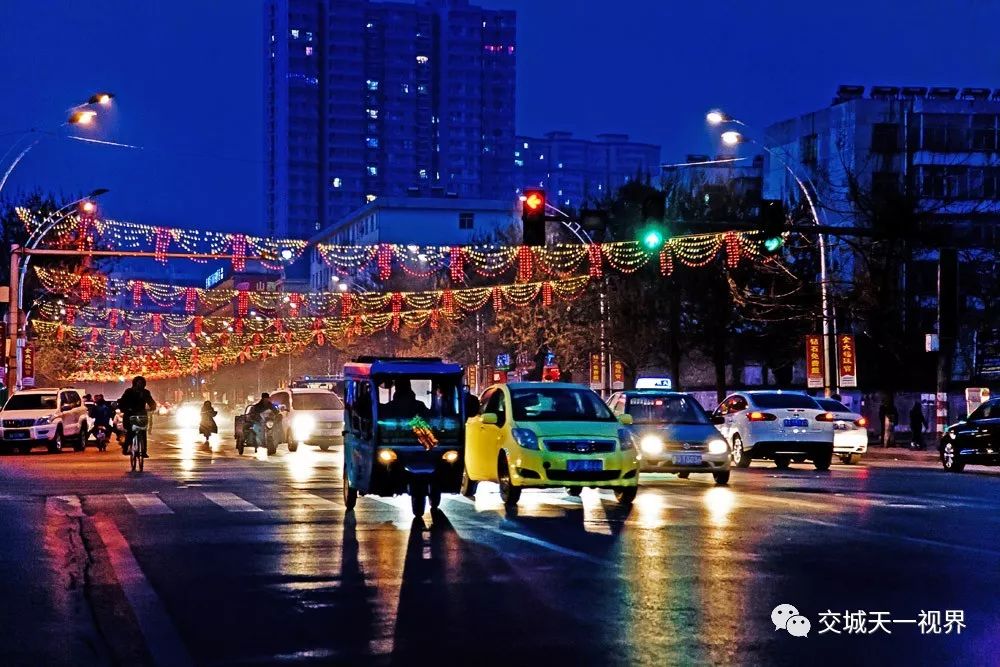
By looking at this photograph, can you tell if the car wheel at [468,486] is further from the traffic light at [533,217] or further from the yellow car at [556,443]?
the traffic light at [533,217]

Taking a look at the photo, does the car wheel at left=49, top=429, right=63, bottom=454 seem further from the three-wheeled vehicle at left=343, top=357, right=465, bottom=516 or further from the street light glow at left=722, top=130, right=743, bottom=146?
the three-wheeled vehicle at left=343, top=357, right=465, bottom=516

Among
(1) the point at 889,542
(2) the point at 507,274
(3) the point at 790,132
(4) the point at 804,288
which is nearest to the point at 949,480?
(1) the point at 889,542

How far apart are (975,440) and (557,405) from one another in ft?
45.7

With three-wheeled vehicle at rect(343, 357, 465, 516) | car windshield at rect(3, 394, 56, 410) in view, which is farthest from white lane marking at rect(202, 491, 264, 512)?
car windshield at rect(3, 394, 56, 410)

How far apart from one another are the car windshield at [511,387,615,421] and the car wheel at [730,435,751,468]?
36.3 feet

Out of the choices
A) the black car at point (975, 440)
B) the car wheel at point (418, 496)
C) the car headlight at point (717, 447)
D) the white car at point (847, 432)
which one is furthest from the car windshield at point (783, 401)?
the car wheel at point (418, 496)

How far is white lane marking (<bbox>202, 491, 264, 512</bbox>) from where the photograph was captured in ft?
65.1

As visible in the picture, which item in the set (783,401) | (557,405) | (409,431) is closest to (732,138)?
(783,401)

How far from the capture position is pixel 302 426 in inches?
1689

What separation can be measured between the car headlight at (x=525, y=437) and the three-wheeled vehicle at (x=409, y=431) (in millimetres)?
1490

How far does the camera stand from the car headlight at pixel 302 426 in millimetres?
42812

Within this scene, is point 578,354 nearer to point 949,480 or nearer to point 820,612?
point 949,480

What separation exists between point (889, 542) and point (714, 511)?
4.10 m

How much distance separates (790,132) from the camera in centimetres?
8738
